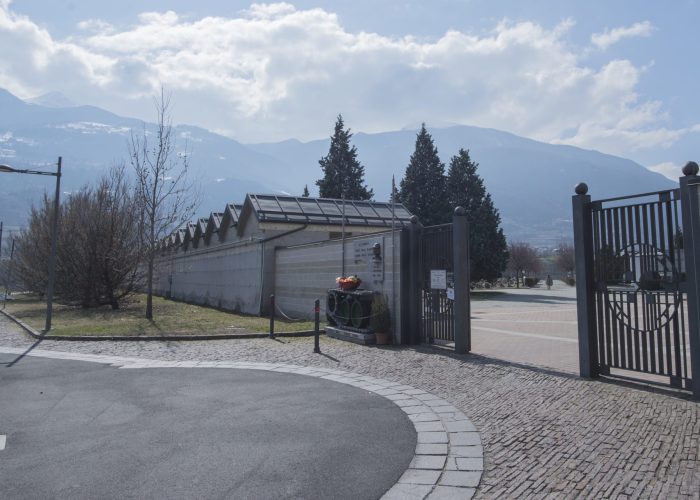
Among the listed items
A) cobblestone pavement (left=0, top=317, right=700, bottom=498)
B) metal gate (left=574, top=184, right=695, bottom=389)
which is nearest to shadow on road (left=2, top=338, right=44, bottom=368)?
cobblestone pavement (left=0, top=317, right=700, bottom=498)

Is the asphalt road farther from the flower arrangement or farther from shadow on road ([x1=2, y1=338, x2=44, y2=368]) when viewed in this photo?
the flower arrangement

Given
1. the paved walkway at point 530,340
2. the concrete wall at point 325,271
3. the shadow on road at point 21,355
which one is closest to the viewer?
the paved walkway at point 530,340

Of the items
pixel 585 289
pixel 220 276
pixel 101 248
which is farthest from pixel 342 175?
pixel 585 289

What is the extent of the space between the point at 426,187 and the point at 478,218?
5.60 meters

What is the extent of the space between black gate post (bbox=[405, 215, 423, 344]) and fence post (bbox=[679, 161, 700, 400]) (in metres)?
5.87

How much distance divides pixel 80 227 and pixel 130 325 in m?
11.8

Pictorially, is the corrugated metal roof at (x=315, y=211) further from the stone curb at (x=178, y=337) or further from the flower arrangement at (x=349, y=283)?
the flower arrangement at (x=349, y=283)

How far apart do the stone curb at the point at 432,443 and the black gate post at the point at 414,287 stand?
11.3 feet

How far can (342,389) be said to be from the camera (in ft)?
23.6

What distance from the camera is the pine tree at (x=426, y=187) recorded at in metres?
46.9

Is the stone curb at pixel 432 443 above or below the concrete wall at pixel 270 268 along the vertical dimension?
below

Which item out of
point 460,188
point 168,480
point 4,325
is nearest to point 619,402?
point 168,480

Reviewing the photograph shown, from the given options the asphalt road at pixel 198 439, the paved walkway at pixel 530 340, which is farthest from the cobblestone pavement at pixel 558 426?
the asphalt road at pixel 198 439

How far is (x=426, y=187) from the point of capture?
47.5 metres
